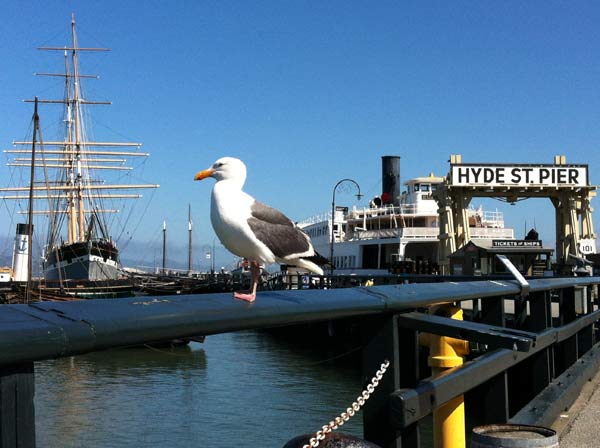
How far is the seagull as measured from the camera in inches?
124

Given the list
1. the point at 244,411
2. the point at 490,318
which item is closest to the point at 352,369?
the point at 244,411

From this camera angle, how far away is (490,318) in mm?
4496

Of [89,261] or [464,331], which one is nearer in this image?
[464,331]

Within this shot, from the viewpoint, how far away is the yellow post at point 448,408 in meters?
3.49

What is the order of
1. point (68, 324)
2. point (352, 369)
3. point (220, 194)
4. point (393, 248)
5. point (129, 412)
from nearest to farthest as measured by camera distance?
point (68, 324), point (220, 194), point (129, 412), point (352, 369), point (393, 248)

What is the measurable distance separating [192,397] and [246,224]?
18928 millimetres

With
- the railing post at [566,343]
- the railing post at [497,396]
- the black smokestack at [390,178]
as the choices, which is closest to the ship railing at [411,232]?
the black smokestack at [390,178]

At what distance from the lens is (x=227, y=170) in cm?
328

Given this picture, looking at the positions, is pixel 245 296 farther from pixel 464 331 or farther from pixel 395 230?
pixel 395 230

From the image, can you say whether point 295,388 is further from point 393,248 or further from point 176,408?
Result: point 393,248

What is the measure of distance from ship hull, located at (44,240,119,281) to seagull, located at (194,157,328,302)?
207ft

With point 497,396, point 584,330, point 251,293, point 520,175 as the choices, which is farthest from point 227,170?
point 520,175

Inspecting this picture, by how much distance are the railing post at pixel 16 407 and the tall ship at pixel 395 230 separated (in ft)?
178

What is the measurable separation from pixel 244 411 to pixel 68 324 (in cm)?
1762
